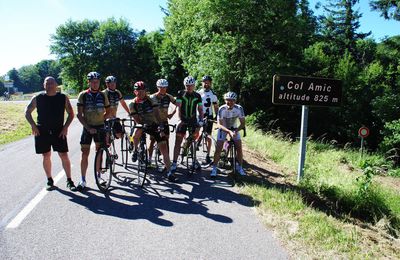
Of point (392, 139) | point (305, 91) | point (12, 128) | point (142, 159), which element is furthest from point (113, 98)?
point (392, 139)

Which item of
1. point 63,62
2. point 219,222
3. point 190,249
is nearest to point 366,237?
point 219,222

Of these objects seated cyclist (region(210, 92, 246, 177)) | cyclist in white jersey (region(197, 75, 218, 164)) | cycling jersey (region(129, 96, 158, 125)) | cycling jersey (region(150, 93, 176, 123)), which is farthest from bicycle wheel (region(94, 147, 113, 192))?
cyclist in white jersey (region(197, 75, 218, 164))

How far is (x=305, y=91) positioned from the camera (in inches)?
290

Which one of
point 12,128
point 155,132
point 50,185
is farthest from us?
point 12,128

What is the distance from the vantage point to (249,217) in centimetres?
548

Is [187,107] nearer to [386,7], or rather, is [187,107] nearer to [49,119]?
[49,119]

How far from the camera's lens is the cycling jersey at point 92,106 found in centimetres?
675

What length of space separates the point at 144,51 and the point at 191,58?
42014 mm

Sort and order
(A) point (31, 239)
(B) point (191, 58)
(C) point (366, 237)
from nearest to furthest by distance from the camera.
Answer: (A) point (31, 239), (C) point (366, 237), (B) point (191, 58)

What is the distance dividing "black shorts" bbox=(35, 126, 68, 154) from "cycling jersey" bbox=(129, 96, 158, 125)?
1.63 m

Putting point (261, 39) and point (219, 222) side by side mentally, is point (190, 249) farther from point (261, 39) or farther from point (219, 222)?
point (261, 39)

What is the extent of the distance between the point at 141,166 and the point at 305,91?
143 inches

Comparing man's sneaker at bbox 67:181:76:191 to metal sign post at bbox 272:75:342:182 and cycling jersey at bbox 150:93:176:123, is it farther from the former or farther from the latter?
metal sign post at bbox 272:75:342:182

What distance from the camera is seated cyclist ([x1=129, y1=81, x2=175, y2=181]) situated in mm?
7332
